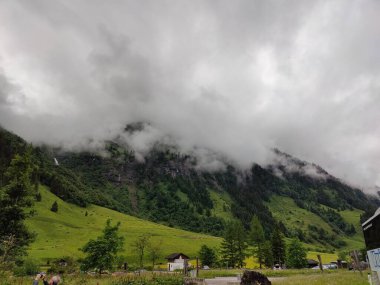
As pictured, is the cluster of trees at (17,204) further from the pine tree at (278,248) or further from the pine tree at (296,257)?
the pine tree at (278,248)

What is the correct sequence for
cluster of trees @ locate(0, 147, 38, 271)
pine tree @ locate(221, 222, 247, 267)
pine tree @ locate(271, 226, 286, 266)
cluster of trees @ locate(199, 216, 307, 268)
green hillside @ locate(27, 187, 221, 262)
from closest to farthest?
cluster of trees @ locate(0, 147, 38, 271)
cluster of trees @ locate(199, 216, 307, 268)
pine tree @ locate(221, 222, 247, 267)
pine tree @ locate(271, 226, 286, 266)
green hillside @ locate(27, 187, 221, 262)

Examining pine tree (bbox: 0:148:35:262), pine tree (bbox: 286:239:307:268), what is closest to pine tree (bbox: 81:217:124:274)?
pine tree (bbox: 0:148:35:262)

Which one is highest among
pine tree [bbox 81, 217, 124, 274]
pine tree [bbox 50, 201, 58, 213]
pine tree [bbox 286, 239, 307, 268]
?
pine tree [bbox 50, 201, 58, 213]

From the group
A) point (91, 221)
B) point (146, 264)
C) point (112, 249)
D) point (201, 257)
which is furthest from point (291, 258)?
point (91, 221)

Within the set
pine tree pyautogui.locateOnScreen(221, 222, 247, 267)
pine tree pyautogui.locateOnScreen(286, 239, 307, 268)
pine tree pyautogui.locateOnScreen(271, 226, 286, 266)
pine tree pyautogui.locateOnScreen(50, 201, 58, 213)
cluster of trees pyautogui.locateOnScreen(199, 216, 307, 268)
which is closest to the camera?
pine tree pyautogui.locateOnScreen(286, 239, 307, 268)

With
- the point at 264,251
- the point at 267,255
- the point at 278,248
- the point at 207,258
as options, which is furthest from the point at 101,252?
the point at 278,248

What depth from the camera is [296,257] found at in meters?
91.6

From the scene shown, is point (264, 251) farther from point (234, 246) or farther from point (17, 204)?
point (17, 204)

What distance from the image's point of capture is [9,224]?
35500 mm

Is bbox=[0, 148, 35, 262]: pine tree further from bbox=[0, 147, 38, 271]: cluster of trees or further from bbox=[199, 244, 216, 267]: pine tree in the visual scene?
bbox=[199, 244, 216, 267]: pine tree

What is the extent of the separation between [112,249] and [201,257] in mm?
56223

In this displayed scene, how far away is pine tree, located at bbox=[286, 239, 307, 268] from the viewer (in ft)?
300

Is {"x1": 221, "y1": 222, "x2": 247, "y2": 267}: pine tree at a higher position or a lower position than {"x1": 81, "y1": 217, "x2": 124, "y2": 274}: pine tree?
higher

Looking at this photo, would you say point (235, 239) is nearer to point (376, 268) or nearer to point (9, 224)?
point (9, 224)
